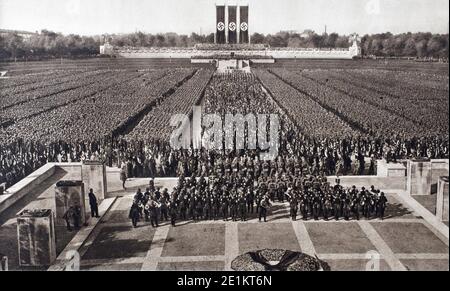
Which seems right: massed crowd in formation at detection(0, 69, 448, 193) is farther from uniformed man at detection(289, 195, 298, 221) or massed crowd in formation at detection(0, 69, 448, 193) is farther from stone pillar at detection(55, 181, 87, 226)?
stone pillar at detection(55, 181, 87, 226)

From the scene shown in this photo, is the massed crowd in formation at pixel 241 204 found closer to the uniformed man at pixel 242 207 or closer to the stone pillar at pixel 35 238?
the uniformed man at pixel 242 207

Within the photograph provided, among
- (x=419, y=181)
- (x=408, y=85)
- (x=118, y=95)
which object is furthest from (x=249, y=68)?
(x=419, y=181)

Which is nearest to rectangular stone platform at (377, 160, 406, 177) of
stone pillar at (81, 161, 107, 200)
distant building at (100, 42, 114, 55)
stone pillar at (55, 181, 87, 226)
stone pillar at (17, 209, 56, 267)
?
stone pillar at (81, 161, 107, 200)

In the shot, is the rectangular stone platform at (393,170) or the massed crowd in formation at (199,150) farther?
the massed crowd in formation at (199,150)

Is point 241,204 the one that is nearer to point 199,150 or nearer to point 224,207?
point 224,207

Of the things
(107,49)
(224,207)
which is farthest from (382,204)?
(107,49)

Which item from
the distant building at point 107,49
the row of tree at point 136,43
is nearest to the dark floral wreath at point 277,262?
the row of tree at point 136,43
